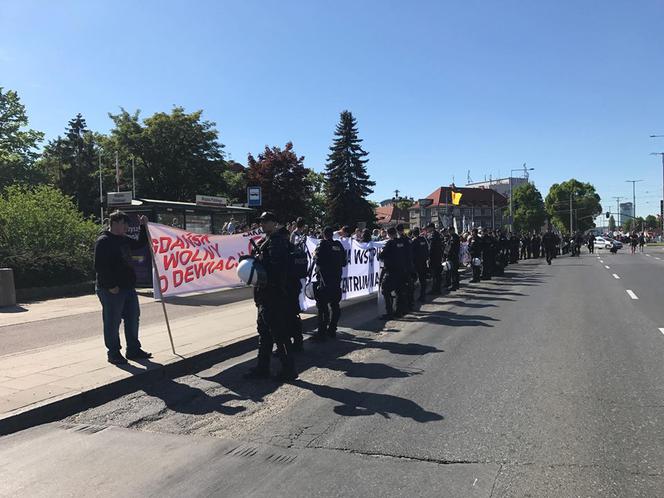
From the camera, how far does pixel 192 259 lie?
10570 millimetres

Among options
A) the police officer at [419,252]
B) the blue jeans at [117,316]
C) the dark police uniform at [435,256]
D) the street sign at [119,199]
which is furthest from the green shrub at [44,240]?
the dark police uniform at [435,256]

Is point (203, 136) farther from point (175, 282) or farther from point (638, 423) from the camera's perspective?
point (638, 423)

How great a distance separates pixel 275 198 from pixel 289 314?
44474mm

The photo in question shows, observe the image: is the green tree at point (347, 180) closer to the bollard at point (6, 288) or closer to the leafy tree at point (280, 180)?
the leafy tree at point (280, 180)

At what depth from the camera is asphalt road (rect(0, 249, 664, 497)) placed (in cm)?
382

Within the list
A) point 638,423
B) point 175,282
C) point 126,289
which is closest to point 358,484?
point 638,423

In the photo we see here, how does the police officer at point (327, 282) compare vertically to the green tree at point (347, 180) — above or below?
below

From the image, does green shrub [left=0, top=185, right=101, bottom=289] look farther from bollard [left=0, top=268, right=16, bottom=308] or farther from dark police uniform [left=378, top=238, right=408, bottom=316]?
dark police uniform [left=378, top=238, right=408, bottom=316]

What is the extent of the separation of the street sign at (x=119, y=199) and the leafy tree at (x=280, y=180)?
34.6m

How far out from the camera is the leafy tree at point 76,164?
57.9m

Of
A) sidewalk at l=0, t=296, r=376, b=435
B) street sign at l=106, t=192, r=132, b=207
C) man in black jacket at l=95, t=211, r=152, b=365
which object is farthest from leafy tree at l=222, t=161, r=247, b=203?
man in black jacket at l=95, t=211, r=152, b=365

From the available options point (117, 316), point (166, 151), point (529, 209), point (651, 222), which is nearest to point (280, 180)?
point (166, 151)

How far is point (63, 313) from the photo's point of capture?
1174 centimetres

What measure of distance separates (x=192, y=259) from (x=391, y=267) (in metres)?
3.88
